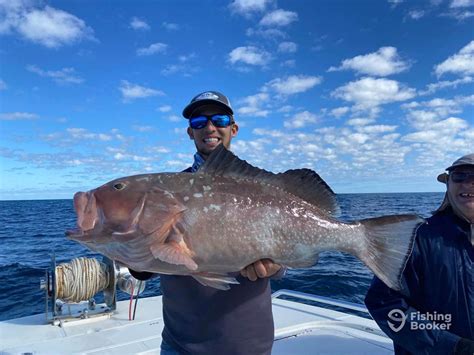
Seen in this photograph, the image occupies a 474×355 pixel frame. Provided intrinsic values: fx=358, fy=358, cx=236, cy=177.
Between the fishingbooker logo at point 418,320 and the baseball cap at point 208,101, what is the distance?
228cm

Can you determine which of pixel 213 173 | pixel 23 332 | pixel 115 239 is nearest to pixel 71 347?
pixel 23 332

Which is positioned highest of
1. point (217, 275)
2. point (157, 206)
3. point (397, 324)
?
point (157, 206)

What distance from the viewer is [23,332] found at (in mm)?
4766

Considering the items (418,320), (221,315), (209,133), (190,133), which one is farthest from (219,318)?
(418,320)

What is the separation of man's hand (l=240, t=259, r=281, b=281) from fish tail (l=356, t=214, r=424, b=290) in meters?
0.62

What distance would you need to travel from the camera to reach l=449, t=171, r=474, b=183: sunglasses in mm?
3334

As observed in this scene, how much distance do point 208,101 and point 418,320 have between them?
259 cm

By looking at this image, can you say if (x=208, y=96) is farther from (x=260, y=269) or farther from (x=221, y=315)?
(x=221, y=315)

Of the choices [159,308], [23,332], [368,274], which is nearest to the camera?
[23,332]

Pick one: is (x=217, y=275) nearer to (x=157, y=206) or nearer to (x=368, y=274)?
(x=157, y=206)

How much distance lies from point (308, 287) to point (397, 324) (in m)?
7.66

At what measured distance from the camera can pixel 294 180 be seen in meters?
2.64

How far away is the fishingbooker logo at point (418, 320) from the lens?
3068mm

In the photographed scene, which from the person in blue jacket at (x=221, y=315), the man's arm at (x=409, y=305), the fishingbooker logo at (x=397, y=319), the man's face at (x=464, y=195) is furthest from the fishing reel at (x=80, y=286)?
the man's face at (x=464, y=195)
